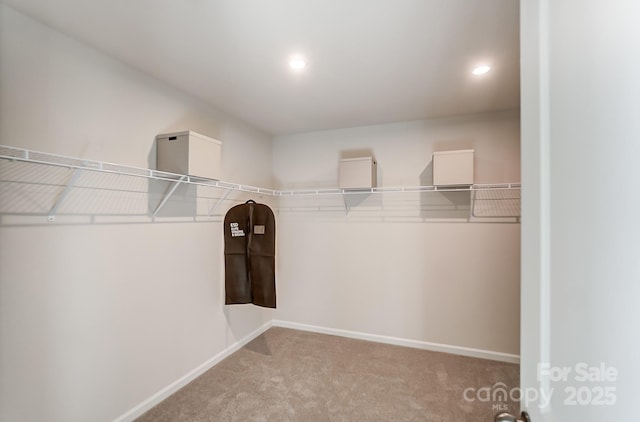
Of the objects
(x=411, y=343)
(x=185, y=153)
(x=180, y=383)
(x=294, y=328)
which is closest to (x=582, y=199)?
(x=185, y=153)

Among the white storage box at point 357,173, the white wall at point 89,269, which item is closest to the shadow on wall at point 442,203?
the white storage box at point 357,173

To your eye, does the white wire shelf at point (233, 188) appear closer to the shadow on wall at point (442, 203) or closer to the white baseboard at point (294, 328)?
the shadow on wall at point (442, 203)

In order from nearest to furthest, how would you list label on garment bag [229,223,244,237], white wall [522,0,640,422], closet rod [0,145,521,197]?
white wall [522,0,640,422] < closet rod [0,145,521,197] < label on garment bag [229,223,244,237]

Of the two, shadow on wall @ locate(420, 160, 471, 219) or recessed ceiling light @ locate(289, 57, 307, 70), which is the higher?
recessed ceiling light @ locate(289, 57, 307, 70)

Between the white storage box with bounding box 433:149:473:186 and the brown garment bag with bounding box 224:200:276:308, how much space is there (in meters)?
1.58

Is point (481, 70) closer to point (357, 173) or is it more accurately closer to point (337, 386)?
point (357, 173)

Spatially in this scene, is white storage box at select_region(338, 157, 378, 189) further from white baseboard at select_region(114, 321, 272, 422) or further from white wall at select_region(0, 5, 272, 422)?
white baseboard at select_region(114, 321, 272, 422)

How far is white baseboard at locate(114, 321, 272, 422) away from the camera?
1.92m

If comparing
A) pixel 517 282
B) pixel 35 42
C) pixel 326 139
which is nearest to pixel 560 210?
pixel 35 42

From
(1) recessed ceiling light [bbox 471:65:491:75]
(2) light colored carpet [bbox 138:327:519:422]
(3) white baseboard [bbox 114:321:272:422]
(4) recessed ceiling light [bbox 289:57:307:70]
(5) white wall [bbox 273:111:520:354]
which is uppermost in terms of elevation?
(4) recessed ceiling light [bbox 289:57:307:70]

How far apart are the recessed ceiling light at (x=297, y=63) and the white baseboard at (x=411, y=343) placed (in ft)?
8.82

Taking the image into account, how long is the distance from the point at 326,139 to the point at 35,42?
2.43m

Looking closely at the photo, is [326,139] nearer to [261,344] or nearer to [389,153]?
[389,153]

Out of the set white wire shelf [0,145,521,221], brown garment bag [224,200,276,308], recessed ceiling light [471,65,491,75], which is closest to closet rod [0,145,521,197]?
white wire shelf [0,145,521,221]
